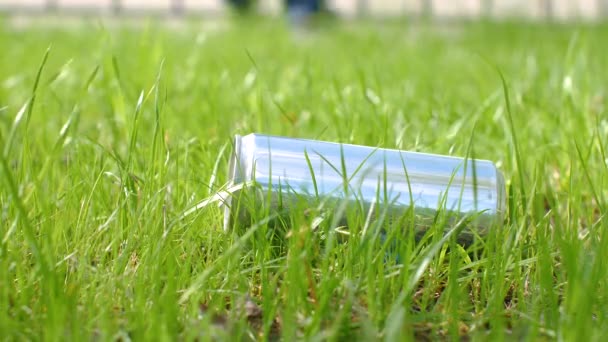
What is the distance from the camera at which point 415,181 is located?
1.53m

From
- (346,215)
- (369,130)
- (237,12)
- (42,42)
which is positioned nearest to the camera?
(346,215)

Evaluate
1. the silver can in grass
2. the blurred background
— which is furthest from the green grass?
the blurred background

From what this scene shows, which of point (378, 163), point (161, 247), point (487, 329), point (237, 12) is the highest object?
point (237, 12)

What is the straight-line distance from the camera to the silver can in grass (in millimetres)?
1456

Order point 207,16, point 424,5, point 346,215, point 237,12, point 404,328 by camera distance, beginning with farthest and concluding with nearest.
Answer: point 207,16, point 237,12, point 424,5, point 346,215, point 404,328

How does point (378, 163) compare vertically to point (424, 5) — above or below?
below

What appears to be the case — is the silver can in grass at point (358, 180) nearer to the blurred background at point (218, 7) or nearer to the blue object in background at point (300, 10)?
the blue object in background at point (300, 10)

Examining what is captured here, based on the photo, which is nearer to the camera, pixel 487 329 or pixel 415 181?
pixel 487 329

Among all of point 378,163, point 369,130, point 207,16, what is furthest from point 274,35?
point 378,163

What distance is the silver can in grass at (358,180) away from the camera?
1456 millimetres

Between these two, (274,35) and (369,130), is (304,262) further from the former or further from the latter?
(274,35)

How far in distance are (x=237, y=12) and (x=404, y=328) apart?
24.3ft

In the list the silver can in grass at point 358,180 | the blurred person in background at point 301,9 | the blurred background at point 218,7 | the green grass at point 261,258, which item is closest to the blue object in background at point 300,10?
the blurred person in background at point 301,9

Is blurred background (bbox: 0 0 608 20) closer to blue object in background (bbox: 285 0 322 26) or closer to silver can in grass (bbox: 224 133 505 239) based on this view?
blue object in background (bbox: 285 0 322 26)
